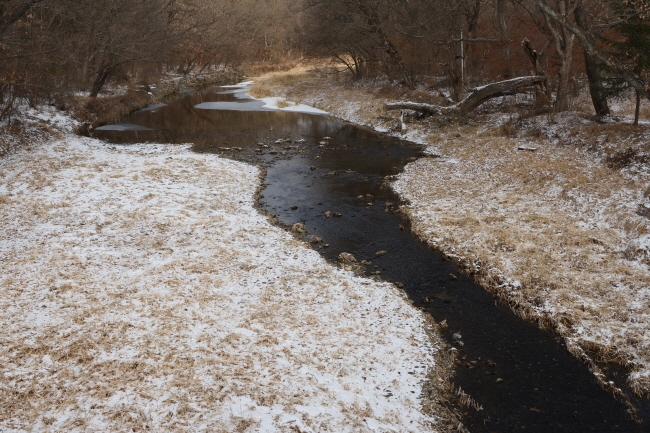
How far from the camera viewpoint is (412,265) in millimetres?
10922

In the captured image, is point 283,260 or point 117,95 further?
point 117,95

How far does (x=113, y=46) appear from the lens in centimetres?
2500

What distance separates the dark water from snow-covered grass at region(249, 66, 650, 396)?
1.57 ft

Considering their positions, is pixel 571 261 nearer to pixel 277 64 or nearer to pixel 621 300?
pixel 621 300

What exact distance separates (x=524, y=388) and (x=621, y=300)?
3.25 m

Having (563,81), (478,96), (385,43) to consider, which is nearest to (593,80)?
(563,81)

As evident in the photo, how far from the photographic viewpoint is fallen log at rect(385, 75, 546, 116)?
73.7ft

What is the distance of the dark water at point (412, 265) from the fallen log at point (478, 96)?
2882mm

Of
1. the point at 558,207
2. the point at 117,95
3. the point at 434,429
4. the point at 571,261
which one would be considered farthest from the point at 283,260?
the point at 117,95

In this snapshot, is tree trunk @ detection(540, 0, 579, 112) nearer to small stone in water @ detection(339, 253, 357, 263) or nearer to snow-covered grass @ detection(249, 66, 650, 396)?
snow-covered grass @ detection(249, 66, 650, 396)

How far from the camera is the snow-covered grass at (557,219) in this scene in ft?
27.2

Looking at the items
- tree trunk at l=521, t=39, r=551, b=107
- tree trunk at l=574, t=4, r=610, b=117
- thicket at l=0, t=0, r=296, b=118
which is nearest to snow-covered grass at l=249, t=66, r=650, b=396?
tree trunk at l=574, t=4, r=610, b=117

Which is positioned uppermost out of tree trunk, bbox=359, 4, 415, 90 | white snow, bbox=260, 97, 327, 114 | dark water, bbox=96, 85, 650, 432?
tree trunk, bbox=359, 4, 415, 90

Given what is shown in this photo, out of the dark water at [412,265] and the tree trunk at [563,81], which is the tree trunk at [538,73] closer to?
the tree trunk at [563,81]
